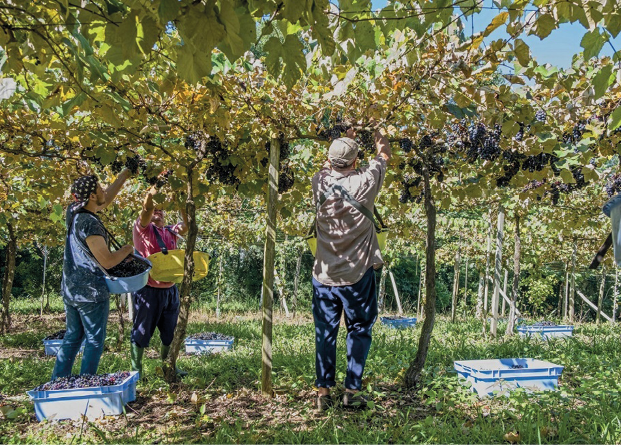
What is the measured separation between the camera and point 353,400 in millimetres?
3047

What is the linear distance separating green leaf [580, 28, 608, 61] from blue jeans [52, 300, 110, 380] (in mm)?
3094

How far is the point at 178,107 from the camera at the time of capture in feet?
12.2

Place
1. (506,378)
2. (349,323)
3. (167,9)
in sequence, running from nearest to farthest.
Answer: (167,9) < (349,323) < (506,378)

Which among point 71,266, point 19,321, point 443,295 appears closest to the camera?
point 71,266

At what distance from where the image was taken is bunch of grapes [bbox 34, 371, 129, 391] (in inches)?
124

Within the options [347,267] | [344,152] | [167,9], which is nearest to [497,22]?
[344,152]

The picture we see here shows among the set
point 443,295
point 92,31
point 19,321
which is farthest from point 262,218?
point 443,295

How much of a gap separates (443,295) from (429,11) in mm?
20728

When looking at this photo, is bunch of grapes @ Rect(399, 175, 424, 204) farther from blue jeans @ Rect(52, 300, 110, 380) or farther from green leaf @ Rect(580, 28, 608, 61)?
blue jeans @ Rect(52, 300, 110, 380)

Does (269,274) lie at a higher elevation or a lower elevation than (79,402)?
higher

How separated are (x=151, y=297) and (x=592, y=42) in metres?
3.49

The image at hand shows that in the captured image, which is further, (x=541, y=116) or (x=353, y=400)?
(x=541, y=116)

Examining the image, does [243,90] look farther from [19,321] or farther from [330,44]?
[19,321]

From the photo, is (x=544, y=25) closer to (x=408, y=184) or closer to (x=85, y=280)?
(x=408, y=184)
